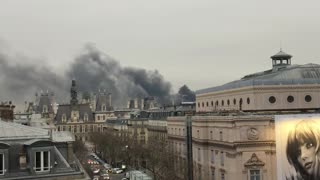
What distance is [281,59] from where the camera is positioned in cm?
7512

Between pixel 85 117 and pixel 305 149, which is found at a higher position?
pixel 85 117

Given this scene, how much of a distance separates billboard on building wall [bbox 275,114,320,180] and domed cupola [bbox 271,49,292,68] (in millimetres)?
20949

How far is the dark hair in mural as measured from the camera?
2095 inches

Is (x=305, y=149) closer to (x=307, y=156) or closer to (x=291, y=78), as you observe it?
(x=307, y=156)

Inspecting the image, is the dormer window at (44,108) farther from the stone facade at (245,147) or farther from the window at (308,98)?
the window at (308,98)

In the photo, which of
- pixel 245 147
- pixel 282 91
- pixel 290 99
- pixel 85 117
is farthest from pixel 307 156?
pixel 85 117

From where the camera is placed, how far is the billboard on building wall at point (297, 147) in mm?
52812

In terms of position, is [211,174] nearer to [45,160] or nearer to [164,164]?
[164,164]

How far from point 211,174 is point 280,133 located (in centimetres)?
1186

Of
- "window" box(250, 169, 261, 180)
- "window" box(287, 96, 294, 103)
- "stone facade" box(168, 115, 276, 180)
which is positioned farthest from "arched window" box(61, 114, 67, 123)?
"window" box(250, 169, 261, 180)

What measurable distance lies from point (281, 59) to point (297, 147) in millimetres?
24273

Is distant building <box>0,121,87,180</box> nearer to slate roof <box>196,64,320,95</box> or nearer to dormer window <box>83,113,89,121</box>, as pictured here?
slate roof <box>196,64,320,95</box>

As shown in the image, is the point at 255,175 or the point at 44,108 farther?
the point at 44,108

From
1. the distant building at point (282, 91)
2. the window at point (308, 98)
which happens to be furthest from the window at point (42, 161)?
the window at point (308, 98)
